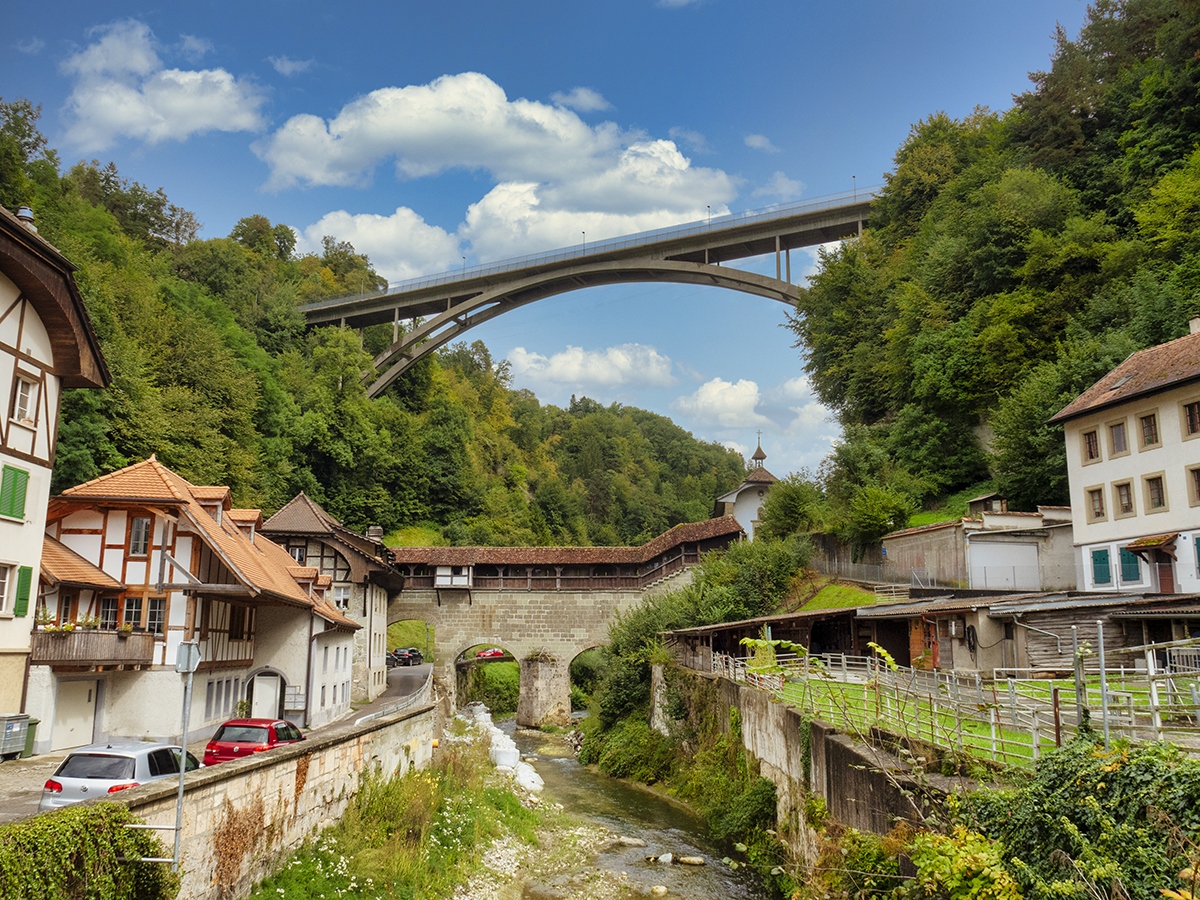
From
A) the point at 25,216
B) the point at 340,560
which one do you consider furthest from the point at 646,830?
the point at 25,216

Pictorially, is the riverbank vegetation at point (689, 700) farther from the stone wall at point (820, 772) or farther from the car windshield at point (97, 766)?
the car windshield at point (97, 766)

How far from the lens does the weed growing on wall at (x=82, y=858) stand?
704cm

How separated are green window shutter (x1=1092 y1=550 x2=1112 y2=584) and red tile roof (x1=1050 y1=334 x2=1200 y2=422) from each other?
13.1 ft

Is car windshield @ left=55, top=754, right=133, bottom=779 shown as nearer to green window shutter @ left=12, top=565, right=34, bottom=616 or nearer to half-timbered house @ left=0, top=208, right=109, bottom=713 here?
half-timbered house @ left=0, top=208, right=109, bottom=713

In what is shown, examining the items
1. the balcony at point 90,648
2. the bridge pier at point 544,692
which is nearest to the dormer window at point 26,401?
the balcony at point 90,648

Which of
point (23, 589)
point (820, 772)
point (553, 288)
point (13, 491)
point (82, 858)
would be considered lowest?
point (820, 772)

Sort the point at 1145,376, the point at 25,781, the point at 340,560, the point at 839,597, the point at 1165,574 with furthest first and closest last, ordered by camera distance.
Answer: the point at 340,560 → the point at 839,597 → the point at 1145,376 → the point at 1165,574 → the point at 25,781

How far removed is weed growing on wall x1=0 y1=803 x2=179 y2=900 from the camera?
277 inches

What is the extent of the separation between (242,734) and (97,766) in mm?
4952

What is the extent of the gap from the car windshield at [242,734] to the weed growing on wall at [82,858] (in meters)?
7.11

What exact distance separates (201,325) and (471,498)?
73.0 ft

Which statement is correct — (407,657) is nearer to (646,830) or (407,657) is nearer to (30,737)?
(646,830)

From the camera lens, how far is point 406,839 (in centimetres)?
1491

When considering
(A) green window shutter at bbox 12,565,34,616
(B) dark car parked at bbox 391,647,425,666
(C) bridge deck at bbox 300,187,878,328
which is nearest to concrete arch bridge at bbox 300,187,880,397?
(C) bridge deck at bbox 300,187,878,328
